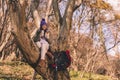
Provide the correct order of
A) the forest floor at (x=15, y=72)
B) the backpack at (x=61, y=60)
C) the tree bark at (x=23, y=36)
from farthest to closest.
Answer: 1. the forest floor at (x=15, y=72)
2. the backpack at (x=61, y=60)
3. the tree bark at (x=23, y=36)

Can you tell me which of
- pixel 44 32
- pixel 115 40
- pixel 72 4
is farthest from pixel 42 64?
pixel 115 40

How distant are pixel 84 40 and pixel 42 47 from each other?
43143 millimetres

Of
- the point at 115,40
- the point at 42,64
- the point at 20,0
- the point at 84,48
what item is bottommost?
the point at 84,48

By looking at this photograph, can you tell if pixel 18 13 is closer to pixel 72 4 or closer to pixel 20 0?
pixel 20 0

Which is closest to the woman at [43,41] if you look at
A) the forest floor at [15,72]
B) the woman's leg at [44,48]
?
the woman's leg at [44,48]

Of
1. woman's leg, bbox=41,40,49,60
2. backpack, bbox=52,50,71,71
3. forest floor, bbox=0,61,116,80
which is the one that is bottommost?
forest floor, bbox=0,61,116,80

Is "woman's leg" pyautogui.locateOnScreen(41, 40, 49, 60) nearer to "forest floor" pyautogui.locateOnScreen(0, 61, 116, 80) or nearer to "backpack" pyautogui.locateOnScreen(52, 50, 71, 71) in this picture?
"backpack" pyautogui.locateOnScreen(52, 50, 71, 71)

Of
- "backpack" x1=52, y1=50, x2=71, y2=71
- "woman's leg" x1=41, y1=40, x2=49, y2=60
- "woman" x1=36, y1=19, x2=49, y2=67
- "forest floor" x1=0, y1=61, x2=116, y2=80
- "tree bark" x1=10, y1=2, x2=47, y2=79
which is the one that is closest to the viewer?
"tree bark" x1=10, y1=2, x2=47, y2=79

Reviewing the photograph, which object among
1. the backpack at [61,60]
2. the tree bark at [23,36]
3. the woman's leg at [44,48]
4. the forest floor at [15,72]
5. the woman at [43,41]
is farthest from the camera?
the forest floor at [15,72]

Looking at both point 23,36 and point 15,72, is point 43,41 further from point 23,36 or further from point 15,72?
point 15,72

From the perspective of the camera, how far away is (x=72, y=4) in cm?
876

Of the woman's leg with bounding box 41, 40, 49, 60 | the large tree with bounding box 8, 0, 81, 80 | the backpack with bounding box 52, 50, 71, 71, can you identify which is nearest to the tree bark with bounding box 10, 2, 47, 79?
the large tree with bounding box 8, 0, 81, 80

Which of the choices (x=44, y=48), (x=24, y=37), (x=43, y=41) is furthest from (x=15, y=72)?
Result: (x=24, y=37)

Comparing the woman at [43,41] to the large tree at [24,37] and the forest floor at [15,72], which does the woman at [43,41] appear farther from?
the forest floor at [15,72]
